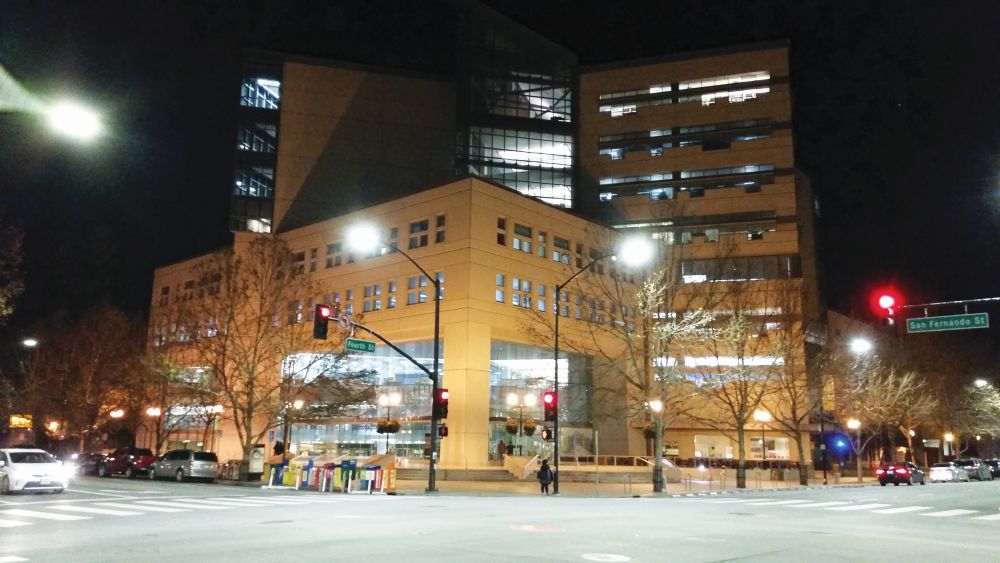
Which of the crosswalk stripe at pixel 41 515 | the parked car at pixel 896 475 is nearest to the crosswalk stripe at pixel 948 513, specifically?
the crosswalk stripe at pixel 41 515

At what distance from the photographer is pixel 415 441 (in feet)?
165

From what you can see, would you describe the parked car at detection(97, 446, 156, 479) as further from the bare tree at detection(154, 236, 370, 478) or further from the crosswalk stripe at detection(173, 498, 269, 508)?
the crosswalk stripe at detection(173, 498, 269, 508)

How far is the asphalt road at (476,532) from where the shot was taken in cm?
1195

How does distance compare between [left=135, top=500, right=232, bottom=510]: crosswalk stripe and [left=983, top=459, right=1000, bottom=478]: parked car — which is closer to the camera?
[left=135, top=500, right=232, bottom=510]: crosswalk stripe

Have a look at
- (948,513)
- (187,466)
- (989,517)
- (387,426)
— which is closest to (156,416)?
(187,466)

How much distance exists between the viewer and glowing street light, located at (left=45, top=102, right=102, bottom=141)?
963 cm

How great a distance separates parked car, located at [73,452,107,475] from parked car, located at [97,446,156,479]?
2.89ft

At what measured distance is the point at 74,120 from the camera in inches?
380

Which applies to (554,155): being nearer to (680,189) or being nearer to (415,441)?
(680,189)

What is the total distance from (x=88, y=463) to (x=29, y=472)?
24801 millimetres

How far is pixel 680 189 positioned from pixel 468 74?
2318cm

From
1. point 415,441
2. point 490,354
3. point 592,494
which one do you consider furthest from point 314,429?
point 592,494

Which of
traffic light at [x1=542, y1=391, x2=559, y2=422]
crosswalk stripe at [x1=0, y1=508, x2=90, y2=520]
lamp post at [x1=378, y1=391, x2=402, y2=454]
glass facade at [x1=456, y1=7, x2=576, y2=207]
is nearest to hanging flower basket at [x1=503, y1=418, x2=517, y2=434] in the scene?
lamp post at [x1=378, y1=391, x2=402, y2=454]

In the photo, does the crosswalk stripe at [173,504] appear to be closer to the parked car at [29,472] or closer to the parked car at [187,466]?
the parked car at [29,472]
